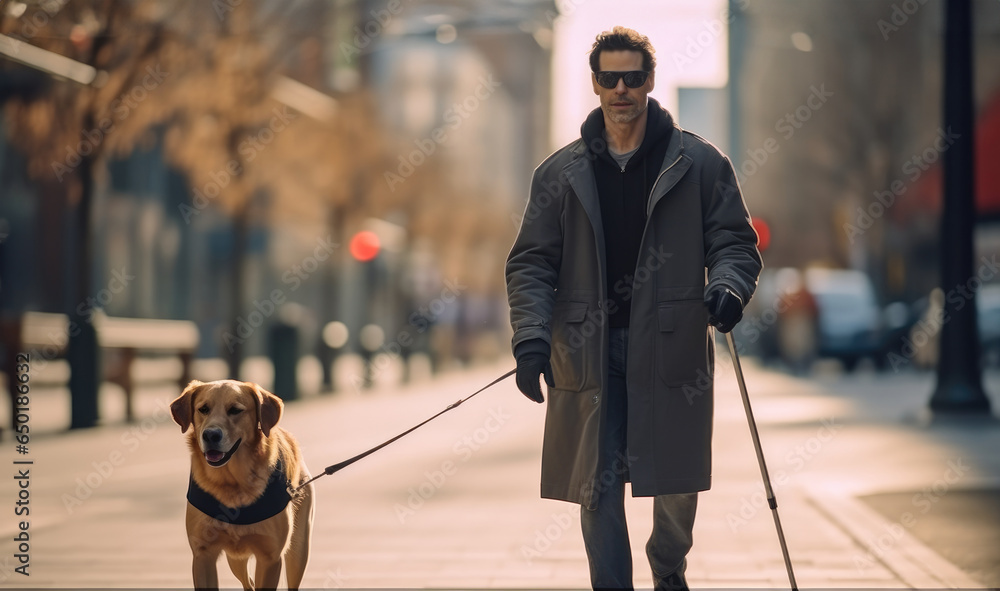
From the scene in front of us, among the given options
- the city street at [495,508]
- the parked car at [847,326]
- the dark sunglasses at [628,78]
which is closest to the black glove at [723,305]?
the dark sunglasses at [628,78]

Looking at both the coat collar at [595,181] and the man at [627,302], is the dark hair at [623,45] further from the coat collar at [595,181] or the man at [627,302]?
the coat collar at [595,181]

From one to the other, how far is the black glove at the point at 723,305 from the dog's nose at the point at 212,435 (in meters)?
1.57

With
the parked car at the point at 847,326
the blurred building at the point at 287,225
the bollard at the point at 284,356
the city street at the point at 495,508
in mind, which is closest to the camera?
the city street at the point at 495,508

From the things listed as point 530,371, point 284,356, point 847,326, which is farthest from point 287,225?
point 530,371

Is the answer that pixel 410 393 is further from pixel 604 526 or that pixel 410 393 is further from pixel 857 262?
pixel 857 262

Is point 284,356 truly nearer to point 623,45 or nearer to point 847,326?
point 847,326

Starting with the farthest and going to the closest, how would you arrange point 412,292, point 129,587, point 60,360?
point 412,292 < point 60,360 < point 129,587

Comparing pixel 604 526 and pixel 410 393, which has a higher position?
pixel 604 526

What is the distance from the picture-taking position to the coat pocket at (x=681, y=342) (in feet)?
15.5

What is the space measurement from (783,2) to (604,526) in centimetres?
4830

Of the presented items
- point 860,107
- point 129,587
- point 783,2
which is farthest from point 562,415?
point 783,2

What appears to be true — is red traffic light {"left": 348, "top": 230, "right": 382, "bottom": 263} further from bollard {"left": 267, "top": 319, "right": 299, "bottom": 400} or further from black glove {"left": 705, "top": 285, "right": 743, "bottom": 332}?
black glove {"left": 705, "top": 285, "right": 743, "bottom": 332}

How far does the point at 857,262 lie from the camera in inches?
2067

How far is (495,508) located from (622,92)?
5.16 metres
